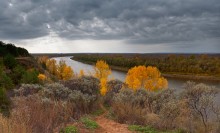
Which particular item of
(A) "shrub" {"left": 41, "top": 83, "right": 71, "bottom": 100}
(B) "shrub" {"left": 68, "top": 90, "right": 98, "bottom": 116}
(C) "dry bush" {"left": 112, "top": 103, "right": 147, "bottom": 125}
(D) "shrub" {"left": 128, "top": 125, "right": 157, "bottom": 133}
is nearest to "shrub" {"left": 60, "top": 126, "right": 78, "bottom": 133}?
(D) "shrub" {"left": 128, "top": 125, "right": 157, "bottom": 133}

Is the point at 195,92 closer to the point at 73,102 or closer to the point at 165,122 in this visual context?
the point at 165,122

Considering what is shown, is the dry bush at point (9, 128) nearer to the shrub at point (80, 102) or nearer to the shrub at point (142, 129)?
the shrub at point (142, 129)

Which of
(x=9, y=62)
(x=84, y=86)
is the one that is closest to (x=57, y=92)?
(x=84, y=86)

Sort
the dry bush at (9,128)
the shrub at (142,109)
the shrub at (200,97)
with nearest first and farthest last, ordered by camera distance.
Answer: the dry bush at (9,128) → the shrub at (142,109) → the shrub at (200,97)

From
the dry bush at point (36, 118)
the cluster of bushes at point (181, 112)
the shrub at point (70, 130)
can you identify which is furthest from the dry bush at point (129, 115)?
the shrub at point (70, 130)

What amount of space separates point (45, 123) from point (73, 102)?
4.86m

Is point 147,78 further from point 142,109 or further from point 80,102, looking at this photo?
point 80,102

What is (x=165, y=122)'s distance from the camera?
10.0 meters

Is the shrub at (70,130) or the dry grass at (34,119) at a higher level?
the dry grass at (34,119)

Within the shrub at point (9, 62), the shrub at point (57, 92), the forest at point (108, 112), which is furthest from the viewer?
the shrub at point (9, 62)

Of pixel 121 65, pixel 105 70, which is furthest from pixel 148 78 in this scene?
pixel 121 65

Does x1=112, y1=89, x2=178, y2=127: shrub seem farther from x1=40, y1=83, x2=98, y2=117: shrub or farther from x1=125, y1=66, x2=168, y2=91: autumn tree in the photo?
x1=125, y1=66, x2=168, y2=91: autumn tree

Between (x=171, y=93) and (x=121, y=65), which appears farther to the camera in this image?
(x=121, y=65)

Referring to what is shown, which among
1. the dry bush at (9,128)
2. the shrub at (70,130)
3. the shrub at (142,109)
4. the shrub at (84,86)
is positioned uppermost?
the dry bush at (9,128)
